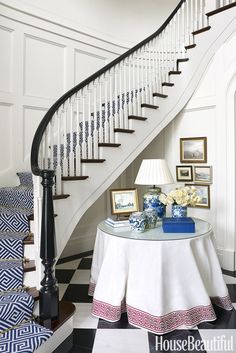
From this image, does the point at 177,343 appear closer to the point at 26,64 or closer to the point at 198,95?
the point at 198,95

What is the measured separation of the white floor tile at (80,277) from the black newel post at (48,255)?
43.0 inches

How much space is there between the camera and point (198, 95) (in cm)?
353

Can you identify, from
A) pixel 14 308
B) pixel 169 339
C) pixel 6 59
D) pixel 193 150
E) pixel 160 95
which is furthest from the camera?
pixel 193 150

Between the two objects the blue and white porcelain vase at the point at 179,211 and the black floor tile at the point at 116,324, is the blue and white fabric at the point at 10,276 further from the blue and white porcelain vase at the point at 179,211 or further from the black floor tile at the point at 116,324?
the blue and white porcelain vase at the point at 179,211

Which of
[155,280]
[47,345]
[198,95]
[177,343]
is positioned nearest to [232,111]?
[198,95]

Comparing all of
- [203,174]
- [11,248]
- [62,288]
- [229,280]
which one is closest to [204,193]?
[203,174]

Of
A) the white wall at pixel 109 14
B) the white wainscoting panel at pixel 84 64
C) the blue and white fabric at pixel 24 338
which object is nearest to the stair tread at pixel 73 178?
the blue and white fabric at pixel 24 338

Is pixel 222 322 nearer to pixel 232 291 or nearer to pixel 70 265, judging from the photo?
pixel 232 291

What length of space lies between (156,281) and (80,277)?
1.36 meters

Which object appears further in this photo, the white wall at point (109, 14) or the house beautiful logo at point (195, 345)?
the white wall at point (109, 14)

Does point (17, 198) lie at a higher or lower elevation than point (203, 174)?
lower

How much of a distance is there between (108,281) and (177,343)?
0.63 m

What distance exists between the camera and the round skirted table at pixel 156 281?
1986 millimetres

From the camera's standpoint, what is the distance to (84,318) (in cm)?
222
